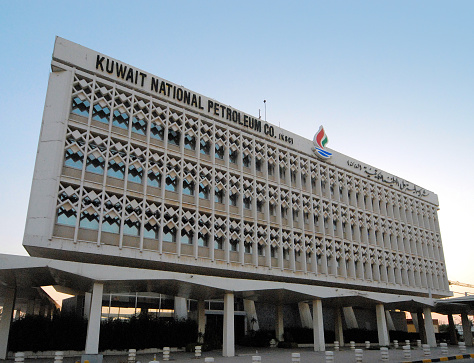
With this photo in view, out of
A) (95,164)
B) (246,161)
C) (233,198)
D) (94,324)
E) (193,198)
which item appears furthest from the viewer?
(246,161)

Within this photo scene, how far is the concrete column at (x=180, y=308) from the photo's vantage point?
103 ft

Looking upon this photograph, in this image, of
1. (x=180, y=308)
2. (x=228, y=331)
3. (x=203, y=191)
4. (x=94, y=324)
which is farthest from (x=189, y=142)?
(x=94, y=324)

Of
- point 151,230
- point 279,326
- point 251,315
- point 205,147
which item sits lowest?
point 279,326

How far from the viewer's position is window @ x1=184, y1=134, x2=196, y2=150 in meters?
33.8

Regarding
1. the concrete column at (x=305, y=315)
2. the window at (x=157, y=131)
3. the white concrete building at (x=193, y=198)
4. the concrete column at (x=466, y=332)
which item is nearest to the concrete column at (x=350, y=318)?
the white concrete building at (x=193, y=198)

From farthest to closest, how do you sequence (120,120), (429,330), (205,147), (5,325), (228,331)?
(429,330) < (205,147) < (120,120) < (228,331) < (5,325)

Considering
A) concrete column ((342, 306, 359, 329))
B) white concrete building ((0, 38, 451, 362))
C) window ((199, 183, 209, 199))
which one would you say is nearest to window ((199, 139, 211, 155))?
white concrete building ((0, 38, 451, 362))

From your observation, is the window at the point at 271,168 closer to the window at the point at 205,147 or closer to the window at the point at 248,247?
the window at the point at 205,147

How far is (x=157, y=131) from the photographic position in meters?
32.6

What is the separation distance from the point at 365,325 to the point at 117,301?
31300 mm

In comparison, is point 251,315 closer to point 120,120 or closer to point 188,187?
point 188,187

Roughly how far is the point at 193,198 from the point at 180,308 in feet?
27.8

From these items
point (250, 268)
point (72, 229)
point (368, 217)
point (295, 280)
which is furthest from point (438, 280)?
point (72, 229)

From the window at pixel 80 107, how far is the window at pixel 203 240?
→ 12.1 meters
